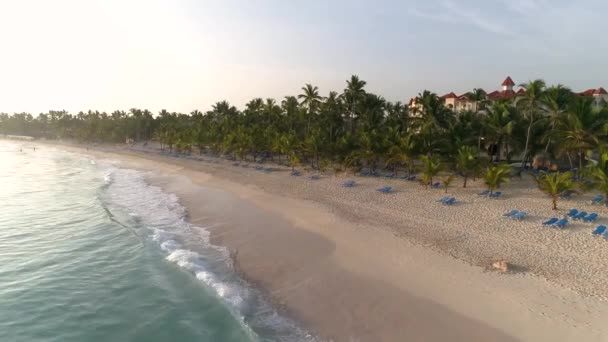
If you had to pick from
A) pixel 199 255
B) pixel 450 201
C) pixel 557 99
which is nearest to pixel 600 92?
pixel 557 99

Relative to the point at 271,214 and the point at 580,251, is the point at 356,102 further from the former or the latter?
the point at 580,251

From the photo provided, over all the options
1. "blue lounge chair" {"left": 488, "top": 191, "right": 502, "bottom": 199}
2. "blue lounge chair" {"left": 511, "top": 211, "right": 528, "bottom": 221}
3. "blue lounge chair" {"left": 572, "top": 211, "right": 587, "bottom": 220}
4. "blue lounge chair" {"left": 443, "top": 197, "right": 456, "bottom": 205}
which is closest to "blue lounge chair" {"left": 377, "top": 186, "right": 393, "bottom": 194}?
"blue lounge chair" {"left": 443, "top": 197, "right": 456, "bottom": 205}

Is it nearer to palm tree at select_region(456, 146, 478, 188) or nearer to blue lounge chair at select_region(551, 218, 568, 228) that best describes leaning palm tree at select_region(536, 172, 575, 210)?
blue lounge chair at select_region(551, 218, 568, 228)

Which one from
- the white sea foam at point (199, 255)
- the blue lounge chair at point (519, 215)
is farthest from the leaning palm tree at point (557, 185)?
the white sea foam at point (199, 255)

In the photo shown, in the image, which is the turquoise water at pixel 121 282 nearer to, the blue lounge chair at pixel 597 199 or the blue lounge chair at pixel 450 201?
the blue lounge chair at pixel 450 201

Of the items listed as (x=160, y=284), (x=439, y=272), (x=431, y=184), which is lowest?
(x=160, y=284)

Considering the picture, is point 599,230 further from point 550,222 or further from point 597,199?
point 597,199

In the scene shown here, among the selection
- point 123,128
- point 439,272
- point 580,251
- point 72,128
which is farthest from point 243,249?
point 72,128
